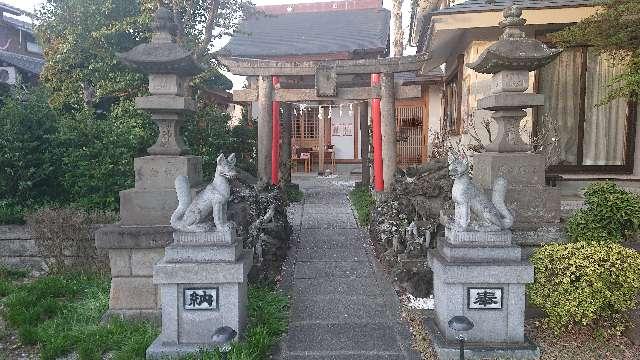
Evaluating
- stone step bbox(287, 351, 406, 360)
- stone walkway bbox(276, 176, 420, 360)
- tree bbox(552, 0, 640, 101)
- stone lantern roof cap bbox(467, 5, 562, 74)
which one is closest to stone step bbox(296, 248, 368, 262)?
stone walkway bbox(276, 176, 420, 360)

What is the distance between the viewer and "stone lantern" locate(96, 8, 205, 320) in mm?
5418

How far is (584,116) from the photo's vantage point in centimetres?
894

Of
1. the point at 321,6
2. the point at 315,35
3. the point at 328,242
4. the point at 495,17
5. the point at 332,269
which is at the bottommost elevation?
the point at 332,269

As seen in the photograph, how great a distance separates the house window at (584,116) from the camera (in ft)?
28.7

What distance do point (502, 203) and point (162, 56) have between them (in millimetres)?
4500

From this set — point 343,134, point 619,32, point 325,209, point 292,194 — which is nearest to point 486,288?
point 619,32

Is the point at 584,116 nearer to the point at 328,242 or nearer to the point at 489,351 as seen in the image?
the point at 328,242

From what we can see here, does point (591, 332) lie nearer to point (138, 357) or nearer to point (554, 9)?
point (138, 357)

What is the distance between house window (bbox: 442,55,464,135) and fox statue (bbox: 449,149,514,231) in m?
7.03

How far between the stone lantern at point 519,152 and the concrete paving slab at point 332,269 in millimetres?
2434

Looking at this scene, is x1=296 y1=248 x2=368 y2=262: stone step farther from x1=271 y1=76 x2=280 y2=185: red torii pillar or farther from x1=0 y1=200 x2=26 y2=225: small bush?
x1=0 y1=200 x2=26 y2=225: small bush

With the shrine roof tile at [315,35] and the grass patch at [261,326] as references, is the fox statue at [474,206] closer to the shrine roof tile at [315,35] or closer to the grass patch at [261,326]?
the grass patch at [261,326]

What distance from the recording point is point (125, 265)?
5512mm

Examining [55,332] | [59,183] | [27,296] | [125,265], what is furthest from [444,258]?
[59,183]
